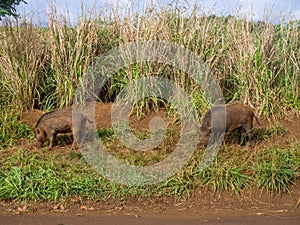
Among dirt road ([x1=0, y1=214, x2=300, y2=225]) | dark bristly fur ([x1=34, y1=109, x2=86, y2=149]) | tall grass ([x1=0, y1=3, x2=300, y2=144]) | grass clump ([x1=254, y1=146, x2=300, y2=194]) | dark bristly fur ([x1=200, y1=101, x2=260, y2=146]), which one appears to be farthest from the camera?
tall grass ([x1=0, y1=3, x2=300, y2=144])

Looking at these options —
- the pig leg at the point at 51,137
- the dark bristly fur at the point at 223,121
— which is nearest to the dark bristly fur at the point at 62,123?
the pig leg at the point at 51,137

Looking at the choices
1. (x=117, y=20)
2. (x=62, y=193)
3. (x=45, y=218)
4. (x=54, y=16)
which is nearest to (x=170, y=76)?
(x=117, y=20)

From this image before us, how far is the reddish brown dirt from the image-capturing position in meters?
5.08

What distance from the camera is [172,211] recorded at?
5367 mm

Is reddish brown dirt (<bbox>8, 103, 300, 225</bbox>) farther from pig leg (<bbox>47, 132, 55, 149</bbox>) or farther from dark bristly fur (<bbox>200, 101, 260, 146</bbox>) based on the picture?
pig leg (<bbox>47, 132, 55, 149</bbox>)

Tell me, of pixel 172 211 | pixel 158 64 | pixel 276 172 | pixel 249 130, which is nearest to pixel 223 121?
pixel 249 130

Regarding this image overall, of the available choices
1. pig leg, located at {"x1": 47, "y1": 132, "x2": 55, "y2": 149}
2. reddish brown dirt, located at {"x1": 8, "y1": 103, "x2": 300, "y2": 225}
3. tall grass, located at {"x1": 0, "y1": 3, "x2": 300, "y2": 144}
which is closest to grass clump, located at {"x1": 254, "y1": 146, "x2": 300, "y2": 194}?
reddish brown dirt, located at {"x1": 8, "y1": 103, "x2": 300, "y2": 225}

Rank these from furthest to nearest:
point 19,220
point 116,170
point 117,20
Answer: point 117,20
point 116,170
point 19,220

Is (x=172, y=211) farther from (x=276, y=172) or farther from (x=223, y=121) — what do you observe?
(x=223, y=121)

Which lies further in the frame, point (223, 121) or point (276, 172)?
point (223, 121)

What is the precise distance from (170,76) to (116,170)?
2.36 meters

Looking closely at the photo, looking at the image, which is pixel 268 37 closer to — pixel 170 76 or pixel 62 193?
pixel 170 76

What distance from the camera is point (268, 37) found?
790 cm

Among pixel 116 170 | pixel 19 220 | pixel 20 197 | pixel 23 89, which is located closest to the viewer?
pixel 19 220
